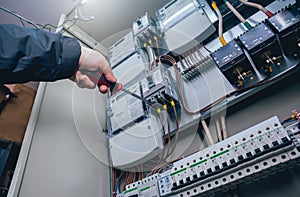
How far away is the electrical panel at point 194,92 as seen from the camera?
772 mm

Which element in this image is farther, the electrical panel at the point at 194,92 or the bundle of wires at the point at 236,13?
the bundle of wires at the point at 236,13

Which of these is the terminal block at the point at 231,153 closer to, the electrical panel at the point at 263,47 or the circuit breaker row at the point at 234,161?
the circuit breaker row at the point at 234,161

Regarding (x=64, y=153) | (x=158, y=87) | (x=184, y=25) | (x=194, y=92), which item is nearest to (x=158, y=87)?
(x=158, y=87)

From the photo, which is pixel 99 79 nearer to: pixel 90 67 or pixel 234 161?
pixel 90 67

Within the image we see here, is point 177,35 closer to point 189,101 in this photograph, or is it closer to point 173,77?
point 173,77

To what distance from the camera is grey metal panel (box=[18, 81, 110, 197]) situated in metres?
0.95

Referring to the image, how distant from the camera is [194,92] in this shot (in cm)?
120

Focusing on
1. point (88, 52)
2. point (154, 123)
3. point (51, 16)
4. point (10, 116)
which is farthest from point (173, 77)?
point (51, 16)

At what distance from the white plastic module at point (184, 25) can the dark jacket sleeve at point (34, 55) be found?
68cm

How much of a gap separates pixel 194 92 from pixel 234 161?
51cm

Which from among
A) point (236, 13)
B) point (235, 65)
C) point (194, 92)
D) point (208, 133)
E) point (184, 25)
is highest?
point (184, 25)

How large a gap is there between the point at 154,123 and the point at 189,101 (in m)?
0.23

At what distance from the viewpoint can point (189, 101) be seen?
3.92ft

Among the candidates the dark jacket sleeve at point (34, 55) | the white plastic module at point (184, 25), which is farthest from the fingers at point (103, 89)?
the white plastic module at point (184, 25)
